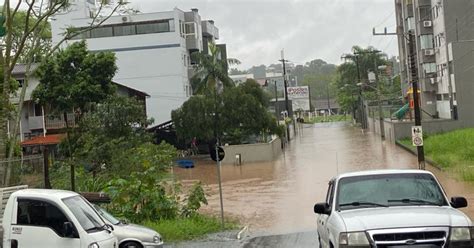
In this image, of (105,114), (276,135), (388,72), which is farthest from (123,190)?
(388,72)

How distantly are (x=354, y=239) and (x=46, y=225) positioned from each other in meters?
5.60

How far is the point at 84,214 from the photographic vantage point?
1212 cm

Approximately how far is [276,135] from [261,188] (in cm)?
2631

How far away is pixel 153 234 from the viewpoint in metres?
13.9

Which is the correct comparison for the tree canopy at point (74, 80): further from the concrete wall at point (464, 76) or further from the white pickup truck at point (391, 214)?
the white pickup truck at point (391, 214)

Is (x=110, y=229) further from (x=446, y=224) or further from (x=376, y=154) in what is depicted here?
(x=376, y=154)

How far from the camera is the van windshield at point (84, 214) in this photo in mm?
11781

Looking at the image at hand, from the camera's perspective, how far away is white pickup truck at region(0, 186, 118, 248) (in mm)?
11352

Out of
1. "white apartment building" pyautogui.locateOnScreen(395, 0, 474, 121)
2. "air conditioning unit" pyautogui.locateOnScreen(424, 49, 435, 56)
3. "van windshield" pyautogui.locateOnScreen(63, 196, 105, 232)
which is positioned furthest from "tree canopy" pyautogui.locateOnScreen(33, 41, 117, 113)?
"van windshield" pyautogui.locateOnScreen(63, 196, 105, 232)

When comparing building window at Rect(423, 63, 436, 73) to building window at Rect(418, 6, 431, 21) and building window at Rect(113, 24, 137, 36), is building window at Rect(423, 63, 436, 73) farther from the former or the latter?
building window at Rect(113, 24, 137, 36)

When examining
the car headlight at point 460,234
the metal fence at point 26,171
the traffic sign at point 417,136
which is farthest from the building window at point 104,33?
the car headlight at point 460,234

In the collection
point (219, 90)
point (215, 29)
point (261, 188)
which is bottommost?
point (261, 188)

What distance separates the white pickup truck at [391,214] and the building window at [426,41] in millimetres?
56617

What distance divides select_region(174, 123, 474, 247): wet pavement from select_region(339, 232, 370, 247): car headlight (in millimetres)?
10547
